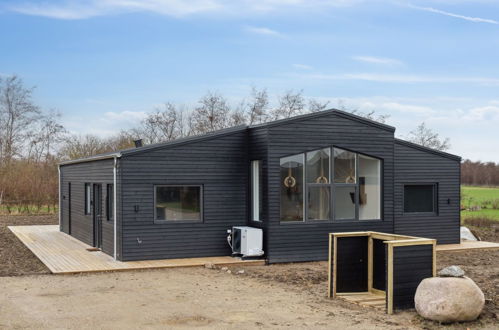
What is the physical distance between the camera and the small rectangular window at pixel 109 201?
43.2ft

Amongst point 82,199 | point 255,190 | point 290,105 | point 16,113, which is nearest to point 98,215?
point 82,199

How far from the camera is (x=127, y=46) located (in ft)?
57.0

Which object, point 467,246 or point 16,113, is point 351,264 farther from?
point 16,113

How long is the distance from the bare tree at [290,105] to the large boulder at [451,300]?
76.7 feet

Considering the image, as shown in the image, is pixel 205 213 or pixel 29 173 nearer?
pixel 205 213

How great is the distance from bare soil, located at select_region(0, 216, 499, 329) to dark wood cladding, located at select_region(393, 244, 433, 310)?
0.22m

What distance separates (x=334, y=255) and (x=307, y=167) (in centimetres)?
393

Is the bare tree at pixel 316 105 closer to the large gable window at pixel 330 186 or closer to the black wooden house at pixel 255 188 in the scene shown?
the black wooden house at pixel 255 188

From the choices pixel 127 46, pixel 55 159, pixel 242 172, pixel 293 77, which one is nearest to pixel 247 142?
pixel 242 172

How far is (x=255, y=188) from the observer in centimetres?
1313

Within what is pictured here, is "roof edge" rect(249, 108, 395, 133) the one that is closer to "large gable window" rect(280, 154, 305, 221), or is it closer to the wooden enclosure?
"large gable window" rect(280, 154, 305, 221)

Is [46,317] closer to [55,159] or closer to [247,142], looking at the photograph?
[247,142]

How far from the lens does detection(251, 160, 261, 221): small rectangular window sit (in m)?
13.0

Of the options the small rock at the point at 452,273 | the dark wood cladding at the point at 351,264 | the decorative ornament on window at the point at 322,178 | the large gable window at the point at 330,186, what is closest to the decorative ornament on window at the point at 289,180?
the large gable window at the point at 330,186
